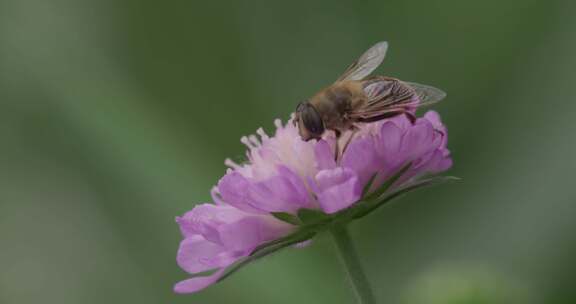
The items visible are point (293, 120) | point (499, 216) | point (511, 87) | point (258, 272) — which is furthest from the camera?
point (511, 87)

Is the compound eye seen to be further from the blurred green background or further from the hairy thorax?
the blurred green background

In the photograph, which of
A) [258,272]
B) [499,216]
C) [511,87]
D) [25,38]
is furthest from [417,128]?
[25,38]

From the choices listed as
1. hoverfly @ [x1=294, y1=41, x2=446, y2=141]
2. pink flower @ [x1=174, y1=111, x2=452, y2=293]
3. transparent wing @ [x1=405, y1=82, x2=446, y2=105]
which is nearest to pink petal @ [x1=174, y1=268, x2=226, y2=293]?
pink flower @ [x1=174, y1=111, x2=452, y2=293]

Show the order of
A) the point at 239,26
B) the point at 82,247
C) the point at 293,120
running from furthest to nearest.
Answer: the point at 239,26 < the point at 82,247 < the point at 293,120

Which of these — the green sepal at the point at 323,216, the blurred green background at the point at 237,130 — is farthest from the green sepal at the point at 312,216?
the blurred green background at the point at 237,130

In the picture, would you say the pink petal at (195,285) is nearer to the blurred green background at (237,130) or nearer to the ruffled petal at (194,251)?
the ruffled petal at (194,251)

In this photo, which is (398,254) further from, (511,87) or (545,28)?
(545,28)

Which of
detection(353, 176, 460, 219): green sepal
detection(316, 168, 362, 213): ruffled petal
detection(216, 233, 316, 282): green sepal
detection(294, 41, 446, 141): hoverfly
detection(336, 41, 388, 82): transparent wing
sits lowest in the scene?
detection(216, 233, 316, 282): green sepal
